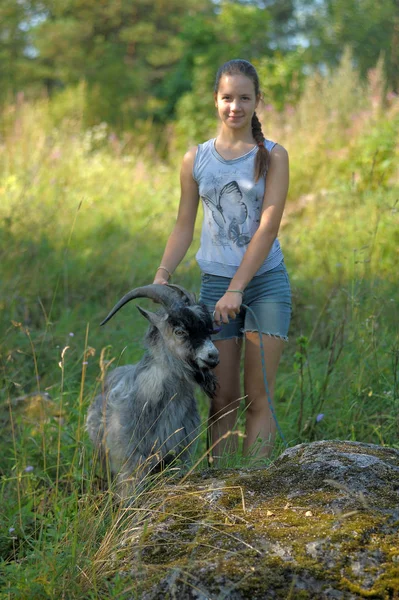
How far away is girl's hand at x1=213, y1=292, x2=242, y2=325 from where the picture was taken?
12.8ft

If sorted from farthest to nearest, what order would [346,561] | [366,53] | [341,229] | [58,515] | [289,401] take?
[366,53] → [341,229] → [289,401] → [58,515] → [346,561]

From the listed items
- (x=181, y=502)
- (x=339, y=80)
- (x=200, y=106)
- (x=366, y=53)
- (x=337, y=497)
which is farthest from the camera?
(x=366, y=53)

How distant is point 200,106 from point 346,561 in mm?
16955

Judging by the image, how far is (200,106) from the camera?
720 inches

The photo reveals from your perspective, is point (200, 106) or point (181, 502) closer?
point (181, 502)

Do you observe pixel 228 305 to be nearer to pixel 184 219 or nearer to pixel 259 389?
pixel 259 389

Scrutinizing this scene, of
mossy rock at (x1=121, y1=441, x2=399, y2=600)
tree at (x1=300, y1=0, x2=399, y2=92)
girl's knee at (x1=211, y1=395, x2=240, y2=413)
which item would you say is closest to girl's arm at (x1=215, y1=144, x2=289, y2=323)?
girl's knee at (x1=211, y1=395, x2=240, y2=413)

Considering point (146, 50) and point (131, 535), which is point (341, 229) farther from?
point (146, 50)

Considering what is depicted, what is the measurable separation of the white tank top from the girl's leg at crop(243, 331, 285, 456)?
0.42 metres

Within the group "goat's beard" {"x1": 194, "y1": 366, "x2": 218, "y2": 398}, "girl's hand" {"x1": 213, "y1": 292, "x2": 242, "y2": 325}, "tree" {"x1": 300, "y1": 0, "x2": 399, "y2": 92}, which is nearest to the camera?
"girl's hand" {"x1": 213, "y1": 292, "x2": 242, "y2": 325}

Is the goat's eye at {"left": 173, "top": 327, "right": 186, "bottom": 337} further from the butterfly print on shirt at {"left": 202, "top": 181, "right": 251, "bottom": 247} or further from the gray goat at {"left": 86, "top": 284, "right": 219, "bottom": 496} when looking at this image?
the butterfly print on shirt at {"left": 202, "top": 181, "right": 251, "bottom": 247}

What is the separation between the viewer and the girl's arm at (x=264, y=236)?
3906 mm

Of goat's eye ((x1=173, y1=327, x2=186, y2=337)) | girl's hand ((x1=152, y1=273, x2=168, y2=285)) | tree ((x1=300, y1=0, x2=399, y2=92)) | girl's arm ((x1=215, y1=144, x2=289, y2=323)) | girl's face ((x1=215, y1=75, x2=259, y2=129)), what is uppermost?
tree ((x1=300, y1=0, x2=399, y2=92))

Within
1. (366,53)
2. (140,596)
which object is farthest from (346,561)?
(366,53)
